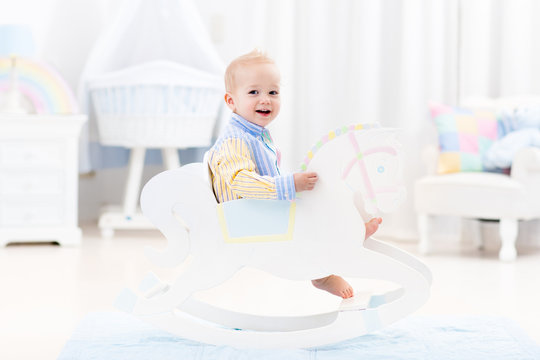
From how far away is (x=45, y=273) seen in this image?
9.00 feet

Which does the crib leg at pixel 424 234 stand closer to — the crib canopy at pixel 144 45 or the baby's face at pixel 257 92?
the crib canopy at pixel 144 45

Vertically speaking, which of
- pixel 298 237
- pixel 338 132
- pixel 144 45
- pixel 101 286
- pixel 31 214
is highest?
pixel 144 45

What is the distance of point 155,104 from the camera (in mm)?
3445

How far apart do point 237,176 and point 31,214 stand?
6.62ft

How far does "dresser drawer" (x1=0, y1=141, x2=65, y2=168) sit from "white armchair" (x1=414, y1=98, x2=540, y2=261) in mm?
1701

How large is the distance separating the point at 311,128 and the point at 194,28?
793mm

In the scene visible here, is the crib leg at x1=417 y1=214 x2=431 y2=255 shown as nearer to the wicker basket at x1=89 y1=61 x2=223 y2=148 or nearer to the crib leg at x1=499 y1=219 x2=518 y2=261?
the crib leg at x1=499 y1=219 x2=518 y2=261

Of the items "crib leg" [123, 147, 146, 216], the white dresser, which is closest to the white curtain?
"crib leg" [123, 147, 146, 216]

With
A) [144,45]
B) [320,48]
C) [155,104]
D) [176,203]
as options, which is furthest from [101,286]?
[320,48]

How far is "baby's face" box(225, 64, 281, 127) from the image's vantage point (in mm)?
1759

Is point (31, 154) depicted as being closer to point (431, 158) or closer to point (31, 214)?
point (31, 214)

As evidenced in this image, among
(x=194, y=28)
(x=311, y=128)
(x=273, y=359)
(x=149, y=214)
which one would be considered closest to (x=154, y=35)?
(x=194, y=28)

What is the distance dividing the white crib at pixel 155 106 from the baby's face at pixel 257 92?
169cm

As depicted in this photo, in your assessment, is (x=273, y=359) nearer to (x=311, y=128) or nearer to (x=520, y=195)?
(x=520, y=195)
